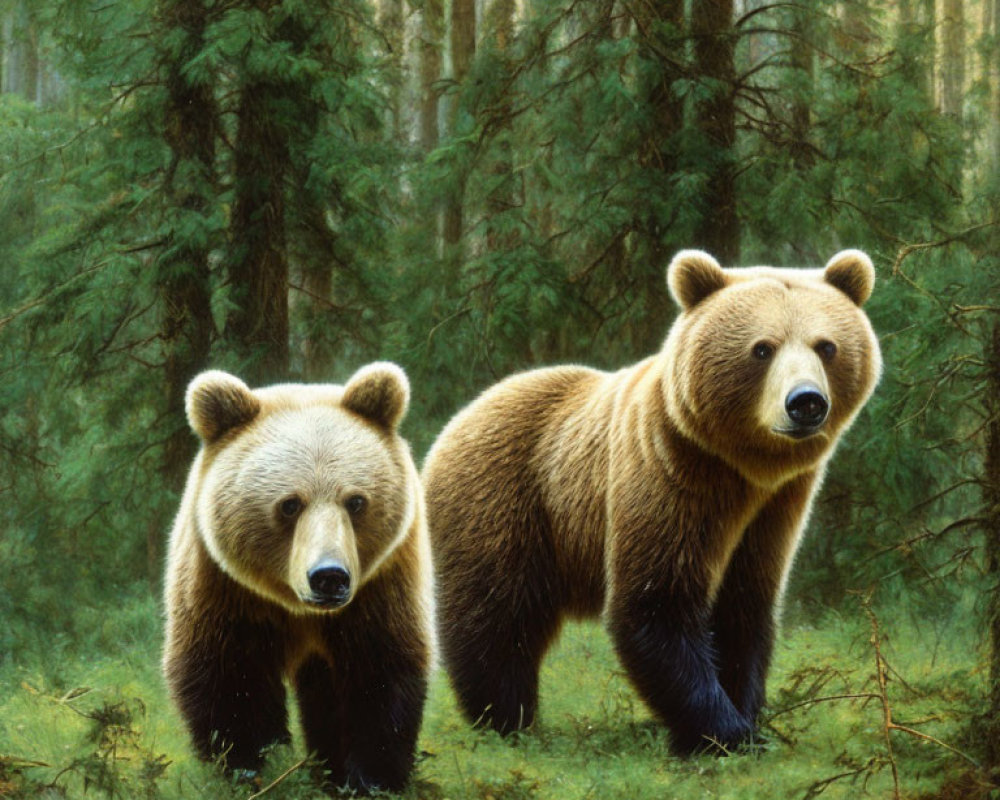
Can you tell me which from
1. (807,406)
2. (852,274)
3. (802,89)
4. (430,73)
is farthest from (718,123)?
(430,73)

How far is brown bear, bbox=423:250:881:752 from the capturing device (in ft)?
17.0

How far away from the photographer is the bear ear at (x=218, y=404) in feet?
15.2

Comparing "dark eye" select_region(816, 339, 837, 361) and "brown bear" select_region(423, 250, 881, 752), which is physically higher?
"dark eye" select_region(816, 339, 837, 361)

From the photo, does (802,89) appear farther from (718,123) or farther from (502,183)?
(502,183)

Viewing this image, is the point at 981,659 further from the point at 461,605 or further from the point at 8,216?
the point at 8,216

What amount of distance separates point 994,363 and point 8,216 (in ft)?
23.8

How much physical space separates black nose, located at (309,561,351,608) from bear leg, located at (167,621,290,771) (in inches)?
29.0

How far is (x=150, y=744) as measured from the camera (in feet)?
17.3

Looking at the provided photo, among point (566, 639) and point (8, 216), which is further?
point (8, 216)

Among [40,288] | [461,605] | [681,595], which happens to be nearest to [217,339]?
[40,288]

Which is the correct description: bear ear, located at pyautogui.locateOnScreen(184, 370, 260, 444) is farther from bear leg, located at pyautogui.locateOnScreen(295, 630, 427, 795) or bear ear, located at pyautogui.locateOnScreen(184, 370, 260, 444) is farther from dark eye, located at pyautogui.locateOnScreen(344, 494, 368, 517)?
bear leg, located at pyautogui.locateOnScreen(295, 630, 427, 795)

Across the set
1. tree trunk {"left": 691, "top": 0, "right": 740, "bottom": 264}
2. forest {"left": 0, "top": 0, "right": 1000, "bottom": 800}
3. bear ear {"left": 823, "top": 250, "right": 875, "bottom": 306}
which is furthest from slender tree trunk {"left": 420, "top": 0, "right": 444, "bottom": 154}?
bear ear {"left": 823, "top": 250, "right": 875, "bottom": 306}

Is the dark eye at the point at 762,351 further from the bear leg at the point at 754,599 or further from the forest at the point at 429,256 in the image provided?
the forest at the point at 429,256

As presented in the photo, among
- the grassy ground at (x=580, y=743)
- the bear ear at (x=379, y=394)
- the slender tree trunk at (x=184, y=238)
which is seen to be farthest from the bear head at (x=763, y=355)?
the slender tree trunk at (x=184, y=238)
